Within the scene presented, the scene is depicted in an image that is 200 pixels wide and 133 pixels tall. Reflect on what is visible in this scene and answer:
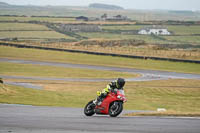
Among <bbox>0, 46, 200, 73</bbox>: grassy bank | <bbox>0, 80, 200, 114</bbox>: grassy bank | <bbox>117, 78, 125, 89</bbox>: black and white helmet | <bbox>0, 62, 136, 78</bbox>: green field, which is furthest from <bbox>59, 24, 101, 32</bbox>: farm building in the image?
<bbox>117, 78, 125, 89</bbox>: black and white helmet

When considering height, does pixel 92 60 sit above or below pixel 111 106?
below

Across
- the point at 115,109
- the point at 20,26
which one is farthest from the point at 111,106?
the point at 20,26

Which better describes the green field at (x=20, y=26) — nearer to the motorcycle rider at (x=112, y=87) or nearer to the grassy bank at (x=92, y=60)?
the grassy bank at (x=92, y=60)

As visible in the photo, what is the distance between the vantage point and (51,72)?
60281 mm

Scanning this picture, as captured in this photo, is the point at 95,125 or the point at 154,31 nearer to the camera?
the point at 95,125

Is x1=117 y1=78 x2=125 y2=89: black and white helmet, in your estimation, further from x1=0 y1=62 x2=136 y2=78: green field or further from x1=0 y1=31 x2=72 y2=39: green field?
x1=0 y1=31 x2=72 y2=39: green field

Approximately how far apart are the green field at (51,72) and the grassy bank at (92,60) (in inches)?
407

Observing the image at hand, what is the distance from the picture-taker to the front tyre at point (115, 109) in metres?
17.1

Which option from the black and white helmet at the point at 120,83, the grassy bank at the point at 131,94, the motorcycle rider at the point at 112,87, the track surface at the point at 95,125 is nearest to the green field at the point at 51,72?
the grassy bank at the point at 131,94

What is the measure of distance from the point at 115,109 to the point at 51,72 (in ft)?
143

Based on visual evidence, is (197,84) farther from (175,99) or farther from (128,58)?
(128,58)

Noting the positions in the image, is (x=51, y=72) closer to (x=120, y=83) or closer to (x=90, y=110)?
(x=90, y=110)

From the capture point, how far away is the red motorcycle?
56.3 feet

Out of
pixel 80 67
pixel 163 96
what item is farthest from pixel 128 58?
pixel 163 96
